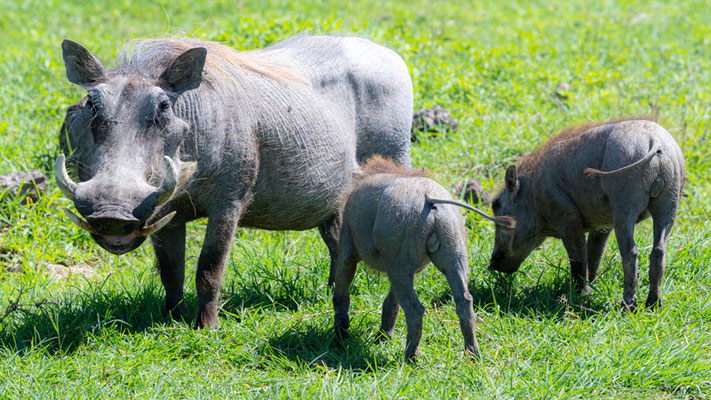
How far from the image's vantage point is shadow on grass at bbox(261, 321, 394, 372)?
3867mm

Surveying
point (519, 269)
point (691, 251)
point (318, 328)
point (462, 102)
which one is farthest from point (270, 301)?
point (462, 102)

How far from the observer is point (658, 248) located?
14.2 ft

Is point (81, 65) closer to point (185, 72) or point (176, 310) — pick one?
point (185, 72)

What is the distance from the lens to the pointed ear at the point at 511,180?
466cm

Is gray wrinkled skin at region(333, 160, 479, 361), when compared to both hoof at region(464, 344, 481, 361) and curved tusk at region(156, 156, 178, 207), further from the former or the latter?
curved tusk at region(156, 156, 178, 207)

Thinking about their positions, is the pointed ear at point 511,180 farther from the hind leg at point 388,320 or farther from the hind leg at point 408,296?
the hind leg at point 408,296

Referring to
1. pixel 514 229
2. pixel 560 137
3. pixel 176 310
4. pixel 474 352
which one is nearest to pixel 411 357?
pixel 474 352

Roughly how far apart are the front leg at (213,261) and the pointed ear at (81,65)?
2.85 feet

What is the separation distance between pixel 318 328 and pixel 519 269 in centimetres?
135

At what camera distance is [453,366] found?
3.70 metres

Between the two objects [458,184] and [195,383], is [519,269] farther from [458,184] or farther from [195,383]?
[195,383]

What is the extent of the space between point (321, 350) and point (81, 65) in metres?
1.76

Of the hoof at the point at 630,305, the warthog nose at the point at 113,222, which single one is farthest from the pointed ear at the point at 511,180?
the warthog nose at the point at 113,222

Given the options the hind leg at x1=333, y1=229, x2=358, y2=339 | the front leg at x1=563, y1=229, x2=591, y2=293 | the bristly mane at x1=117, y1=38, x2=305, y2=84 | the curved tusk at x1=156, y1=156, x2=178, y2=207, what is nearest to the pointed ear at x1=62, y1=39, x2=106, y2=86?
the bristly mane at x1=117, y1=38, x2=305, y2=84
